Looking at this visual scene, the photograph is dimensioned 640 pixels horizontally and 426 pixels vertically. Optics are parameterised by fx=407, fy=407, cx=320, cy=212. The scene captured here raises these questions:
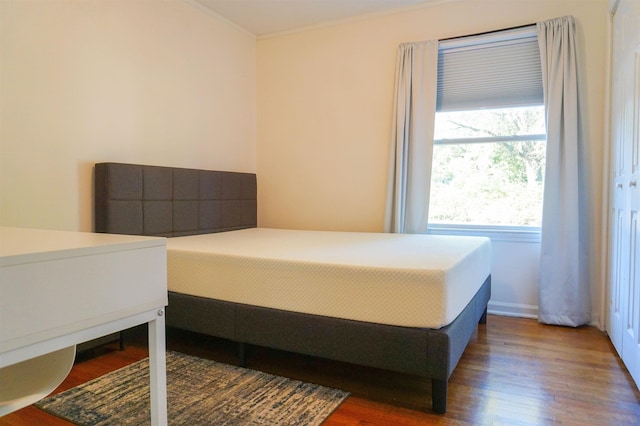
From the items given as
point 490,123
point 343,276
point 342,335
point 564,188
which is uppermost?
point 490,123

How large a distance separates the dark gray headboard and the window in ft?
5.81

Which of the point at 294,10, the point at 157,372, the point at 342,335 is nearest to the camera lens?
the point at 157,372

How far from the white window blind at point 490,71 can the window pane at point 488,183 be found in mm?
356

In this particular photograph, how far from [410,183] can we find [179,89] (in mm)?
2055

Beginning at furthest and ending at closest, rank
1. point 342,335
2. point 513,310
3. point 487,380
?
point 513,310
point 487,380
point 342,335

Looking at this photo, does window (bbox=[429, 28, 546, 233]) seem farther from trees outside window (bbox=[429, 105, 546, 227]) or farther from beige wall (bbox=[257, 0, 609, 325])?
beige wall (bbox=[257, 0, 609, 325])

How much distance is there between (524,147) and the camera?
3307mm

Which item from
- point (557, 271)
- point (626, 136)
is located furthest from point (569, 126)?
point (557, 271)

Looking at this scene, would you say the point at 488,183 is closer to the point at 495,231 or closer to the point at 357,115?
the point at 495,231

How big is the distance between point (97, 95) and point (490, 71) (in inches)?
116

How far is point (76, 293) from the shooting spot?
877 mm

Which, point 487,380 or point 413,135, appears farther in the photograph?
point 413,135

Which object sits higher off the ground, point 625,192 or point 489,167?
point 489,167

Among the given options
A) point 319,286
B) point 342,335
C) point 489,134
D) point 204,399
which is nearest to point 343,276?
point 319,286
